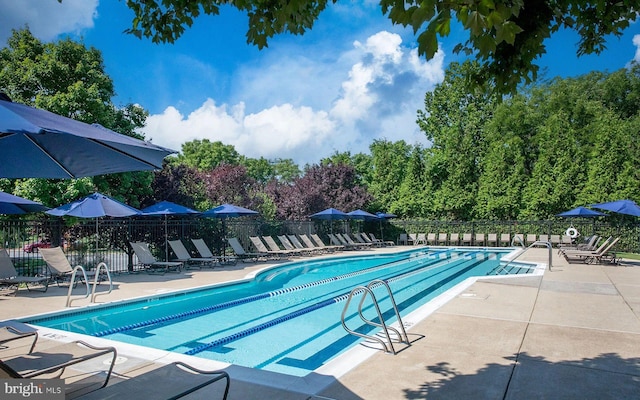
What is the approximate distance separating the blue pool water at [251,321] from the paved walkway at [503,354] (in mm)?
941

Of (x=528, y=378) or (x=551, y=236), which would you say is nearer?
(x=528, y=378)

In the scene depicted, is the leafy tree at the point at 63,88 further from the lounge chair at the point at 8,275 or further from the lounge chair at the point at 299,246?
the lounge chair at the point at 299,246

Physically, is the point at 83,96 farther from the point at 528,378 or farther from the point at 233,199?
the point at 528,378

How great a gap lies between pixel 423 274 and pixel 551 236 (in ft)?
45.3

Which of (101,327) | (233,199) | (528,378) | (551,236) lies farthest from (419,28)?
(551,236)

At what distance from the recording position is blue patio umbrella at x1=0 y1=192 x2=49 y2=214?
851 centimetres

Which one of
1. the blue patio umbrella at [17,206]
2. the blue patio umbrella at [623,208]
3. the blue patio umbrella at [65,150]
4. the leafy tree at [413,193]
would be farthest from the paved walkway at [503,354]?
the leafy tree at [413,193]

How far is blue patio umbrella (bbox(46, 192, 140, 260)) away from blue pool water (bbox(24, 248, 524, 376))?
287 cm

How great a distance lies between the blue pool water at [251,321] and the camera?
20.4 feet

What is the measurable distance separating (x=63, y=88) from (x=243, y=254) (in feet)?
26.8

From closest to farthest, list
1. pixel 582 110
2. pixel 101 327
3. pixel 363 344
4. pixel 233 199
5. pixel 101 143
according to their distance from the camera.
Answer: pixel 101 143, pixel 363 344, pixel 101 327, pixel 233 199, pixel 582 110

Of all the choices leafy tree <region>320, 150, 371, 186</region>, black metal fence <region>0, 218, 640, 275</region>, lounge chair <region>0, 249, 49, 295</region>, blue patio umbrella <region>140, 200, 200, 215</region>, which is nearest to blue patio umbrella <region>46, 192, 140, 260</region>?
black metal fence <region>0, 218, 640, 275</region>

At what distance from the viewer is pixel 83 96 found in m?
12.8

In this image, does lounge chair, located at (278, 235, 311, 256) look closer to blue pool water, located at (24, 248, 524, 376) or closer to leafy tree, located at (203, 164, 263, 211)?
leafy tree, located at (203, 164, 263, 211)
